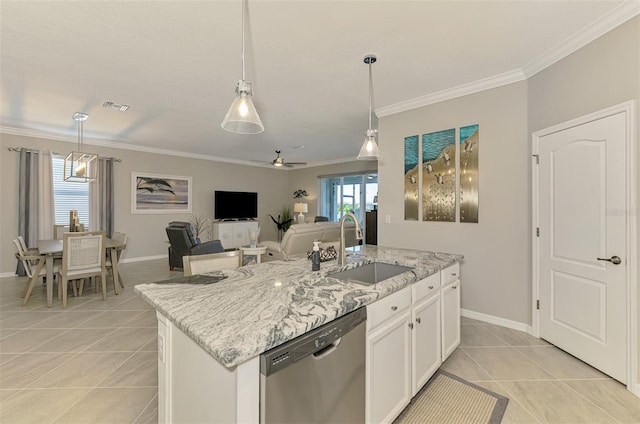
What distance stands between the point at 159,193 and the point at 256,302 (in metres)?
6.60

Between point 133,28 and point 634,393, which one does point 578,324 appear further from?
point 133,28

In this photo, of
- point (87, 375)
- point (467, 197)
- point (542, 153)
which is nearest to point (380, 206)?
point (467, 197)

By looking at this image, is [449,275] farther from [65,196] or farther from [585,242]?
[65,196]

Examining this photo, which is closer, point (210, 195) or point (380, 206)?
point (380, 206)

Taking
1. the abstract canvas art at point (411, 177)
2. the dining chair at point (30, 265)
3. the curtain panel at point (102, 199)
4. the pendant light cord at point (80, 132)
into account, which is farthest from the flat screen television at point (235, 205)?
the abstract canvas art at point (411, 177)

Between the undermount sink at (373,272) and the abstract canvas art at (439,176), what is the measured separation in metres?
1.49

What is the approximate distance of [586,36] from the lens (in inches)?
87.4

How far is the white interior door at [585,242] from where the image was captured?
81.0 inches

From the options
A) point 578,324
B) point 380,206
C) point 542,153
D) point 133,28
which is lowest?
point 578,324

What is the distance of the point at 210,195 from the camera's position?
7.65 metres

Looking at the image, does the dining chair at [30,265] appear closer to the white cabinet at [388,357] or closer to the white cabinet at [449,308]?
the white cabinet at [388,357]

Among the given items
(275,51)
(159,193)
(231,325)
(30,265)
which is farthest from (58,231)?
(231,325)

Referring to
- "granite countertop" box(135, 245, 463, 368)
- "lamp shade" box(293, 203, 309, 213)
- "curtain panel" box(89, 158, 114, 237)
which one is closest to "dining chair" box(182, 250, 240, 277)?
"granite countertop" box(135, 245, 463, 368)

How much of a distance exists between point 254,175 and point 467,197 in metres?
6.69
